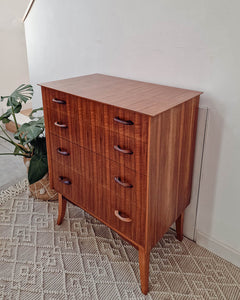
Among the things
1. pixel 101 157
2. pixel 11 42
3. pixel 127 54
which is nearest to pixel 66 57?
pixel 127 54

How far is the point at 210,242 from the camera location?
1582 millimetres

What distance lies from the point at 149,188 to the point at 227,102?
52 cm

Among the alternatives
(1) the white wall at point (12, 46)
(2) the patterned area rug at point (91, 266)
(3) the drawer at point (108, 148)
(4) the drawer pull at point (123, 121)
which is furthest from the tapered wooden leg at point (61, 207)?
(1) the white wall at point (12, 46)

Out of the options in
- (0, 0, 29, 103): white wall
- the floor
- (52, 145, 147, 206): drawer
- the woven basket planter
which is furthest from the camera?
(0, 0, 29, 103): white wall

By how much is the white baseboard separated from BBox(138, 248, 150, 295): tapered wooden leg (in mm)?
424

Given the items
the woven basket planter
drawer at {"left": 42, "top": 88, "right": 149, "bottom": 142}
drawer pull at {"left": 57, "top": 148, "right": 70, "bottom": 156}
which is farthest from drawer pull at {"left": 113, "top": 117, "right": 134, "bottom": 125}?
the woven basket planter

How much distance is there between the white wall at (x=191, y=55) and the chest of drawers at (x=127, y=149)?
0.32 feet

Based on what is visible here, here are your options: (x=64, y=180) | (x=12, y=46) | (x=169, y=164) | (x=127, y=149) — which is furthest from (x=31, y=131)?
(x=12, y=46)

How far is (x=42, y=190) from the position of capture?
6.59 feet

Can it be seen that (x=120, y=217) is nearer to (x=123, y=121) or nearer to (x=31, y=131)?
(x=123, y=121)

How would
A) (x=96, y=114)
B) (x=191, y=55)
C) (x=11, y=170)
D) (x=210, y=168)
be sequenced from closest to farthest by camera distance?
(x=96, y=114), (x=191, y=55), (x=210, y=168), (x=11, y=170)

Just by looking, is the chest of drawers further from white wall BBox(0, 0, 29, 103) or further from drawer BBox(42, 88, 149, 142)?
white wall BBox(0, 0, 29, 103)

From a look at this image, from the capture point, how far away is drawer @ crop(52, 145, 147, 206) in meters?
1.19

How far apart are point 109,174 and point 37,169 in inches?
25.8
